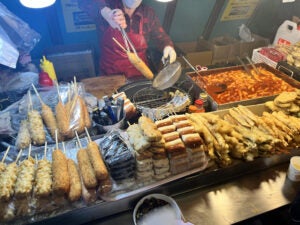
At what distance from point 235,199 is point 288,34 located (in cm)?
368

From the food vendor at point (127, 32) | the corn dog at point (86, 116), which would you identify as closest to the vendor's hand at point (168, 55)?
the food vendor at point (127, 32)

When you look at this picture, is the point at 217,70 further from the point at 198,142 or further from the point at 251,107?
the point at 198,142

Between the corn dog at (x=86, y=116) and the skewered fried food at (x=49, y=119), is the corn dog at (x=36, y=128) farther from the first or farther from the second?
the corn dog at (x=86, y=116)

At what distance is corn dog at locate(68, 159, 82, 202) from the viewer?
164 cm

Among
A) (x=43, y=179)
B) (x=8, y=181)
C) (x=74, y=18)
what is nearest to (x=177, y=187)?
(x=43, y=179)

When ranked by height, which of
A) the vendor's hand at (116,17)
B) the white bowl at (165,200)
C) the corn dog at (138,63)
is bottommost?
the white bowl at (165,200)

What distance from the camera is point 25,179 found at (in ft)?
5.41

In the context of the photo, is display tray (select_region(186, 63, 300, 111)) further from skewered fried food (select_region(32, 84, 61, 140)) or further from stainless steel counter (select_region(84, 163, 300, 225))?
skewered fried food (select_region(32, 84, 61, 140))

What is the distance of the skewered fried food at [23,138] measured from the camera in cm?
206

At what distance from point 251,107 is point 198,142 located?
1.16 meters

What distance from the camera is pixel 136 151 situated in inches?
69.9

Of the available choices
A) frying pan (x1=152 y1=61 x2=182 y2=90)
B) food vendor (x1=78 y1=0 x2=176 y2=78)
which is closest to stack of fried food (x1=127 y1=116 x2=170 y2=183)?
frying pan (x1=152 y1=61 x2=182 y2=90)

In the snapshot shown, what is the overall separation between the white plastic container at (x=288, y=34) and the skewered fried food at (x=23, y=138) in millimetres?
4522

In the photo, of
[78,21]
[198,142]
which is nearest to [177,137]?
[198,142]
